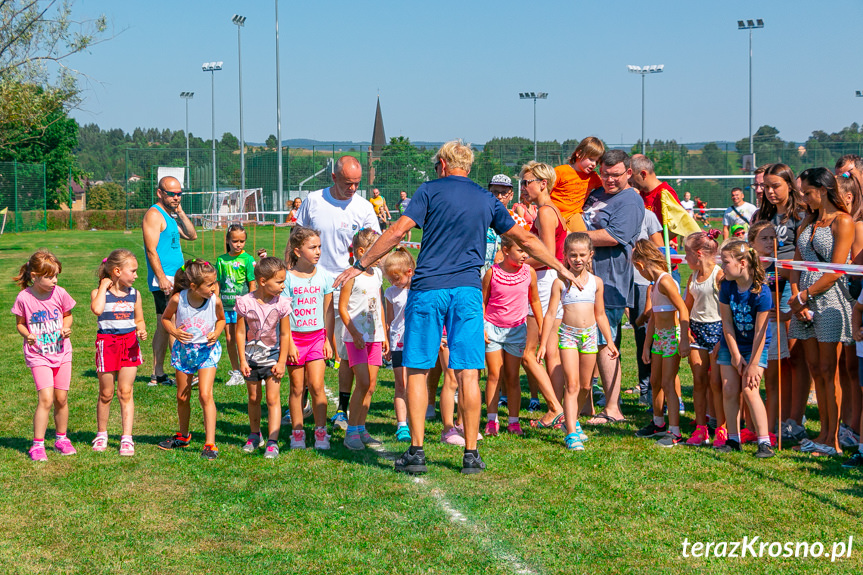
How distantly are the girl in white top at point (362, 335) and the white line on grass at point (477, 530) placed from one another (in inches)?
38.9

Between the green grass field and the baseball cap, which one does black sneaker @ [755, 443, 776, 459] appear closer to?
the green grass field

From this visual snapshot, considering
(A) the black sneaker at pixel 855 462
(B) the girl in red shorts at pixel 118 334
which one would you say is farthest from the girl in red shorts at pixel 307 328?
(A) the black sneaker at pixel 855 462

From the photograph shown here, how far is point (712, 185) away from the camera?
44.2 m

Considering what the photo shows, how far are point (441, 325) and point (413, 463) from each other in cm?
94

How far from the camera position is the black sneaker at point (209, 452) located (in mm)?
6098

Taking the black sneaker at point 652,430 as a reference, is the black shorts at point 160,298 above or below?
above

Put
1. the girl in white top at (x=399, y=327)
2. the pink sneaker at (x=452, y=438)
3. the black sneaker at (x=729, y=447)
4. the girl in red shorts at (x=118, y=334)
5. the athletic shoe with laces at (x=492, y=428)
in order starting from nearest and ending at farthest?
the black sneaker at (x=729, y=447) < the girl in red shorts at (x=118, y=334) < the pink sneaker at (x=452, y=438) < the girl in white top at (x=399, y=327) < the athletic shoe with laces at (x=492, y=428)

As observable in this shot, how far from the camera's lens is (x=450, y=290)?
5664mm

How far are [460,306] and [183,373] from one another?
213cm

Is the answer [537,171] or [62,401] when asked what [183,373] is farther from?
[537,171]

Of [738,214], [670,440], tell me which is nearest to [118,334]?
[670,440]

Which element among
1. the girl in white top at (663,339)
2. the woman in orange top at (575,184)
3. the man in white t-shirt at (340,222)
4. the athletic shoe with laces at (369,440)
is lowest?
the athletic shoe with laces at (369,440)

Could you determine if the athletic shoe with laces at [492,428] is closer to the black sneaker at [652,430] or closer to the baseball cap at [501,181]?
the black sneaker at [652,430]

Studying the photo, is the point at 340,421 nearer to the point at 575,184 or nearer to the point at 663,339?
the point at 663,339
